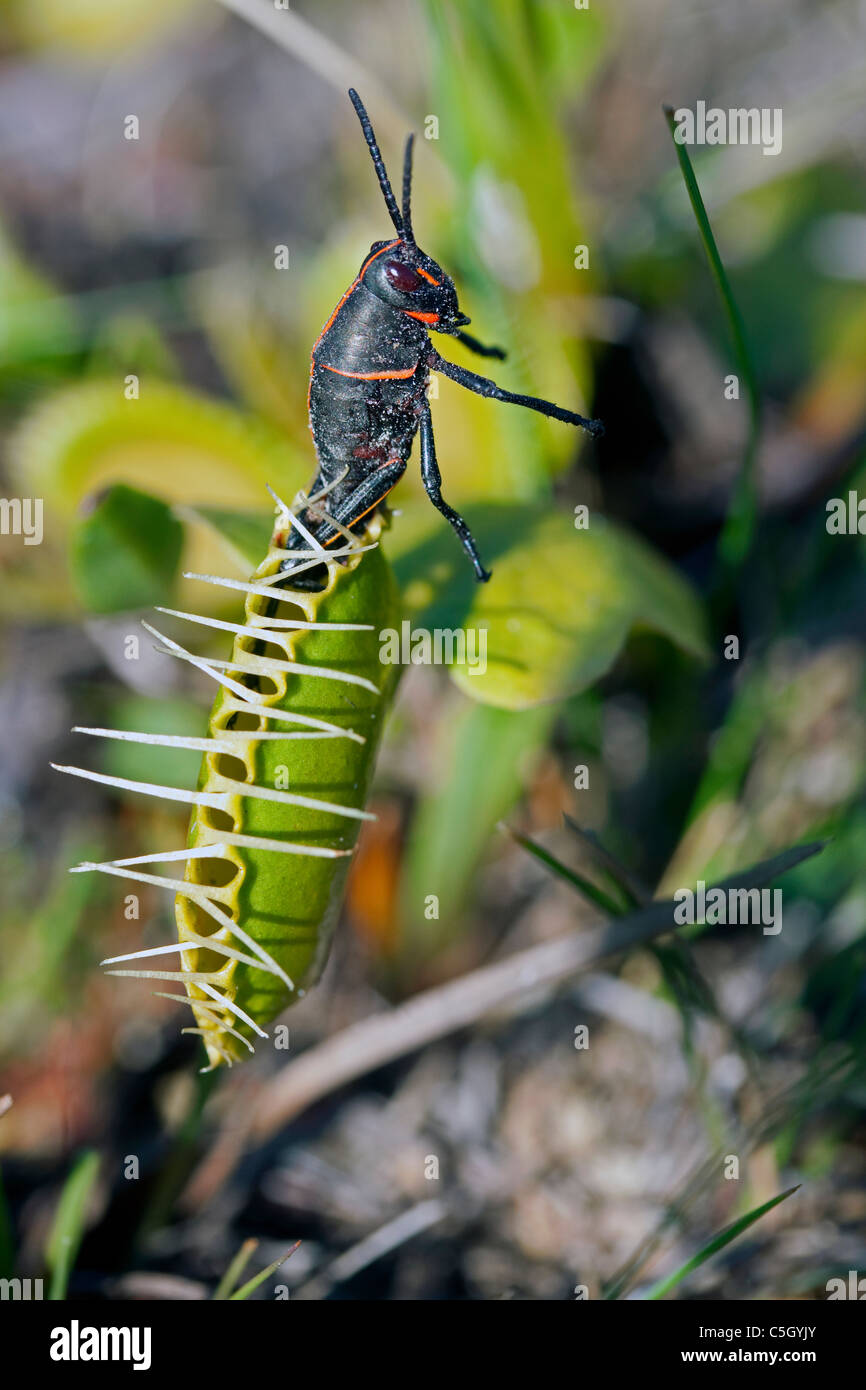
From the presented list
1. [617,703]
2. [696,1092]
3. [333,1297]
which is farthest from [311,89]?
[333,1297]

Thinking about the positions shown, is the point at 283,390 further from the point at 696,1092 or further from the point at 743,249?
the point at 696,1092

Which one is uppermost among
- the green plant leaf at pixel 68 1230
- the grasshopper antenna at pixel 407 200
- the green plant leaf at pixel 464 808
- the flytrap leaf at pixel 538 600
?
the grasshopper antenna at pixel 407 200

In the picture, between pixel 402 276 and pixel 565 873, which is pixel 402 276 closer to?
pixel 402 276

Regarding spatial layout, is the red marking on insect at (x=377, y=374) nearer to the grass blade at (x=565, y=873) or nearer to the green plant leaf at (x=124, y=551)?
the green plant leaf at (x=124, y=551)

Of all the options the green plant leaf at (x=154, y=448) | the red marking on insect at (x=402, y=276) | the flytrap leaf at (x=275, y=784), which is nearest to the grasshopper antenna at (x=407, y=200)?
the red marking on insect at (x=402, y=276)

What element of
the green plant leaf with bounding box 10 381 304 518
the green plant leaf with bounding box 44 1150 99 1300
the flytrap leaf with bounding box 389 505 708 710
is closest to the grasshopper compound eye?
Result: the flytrap leaf with bounding box 389 505 708 710

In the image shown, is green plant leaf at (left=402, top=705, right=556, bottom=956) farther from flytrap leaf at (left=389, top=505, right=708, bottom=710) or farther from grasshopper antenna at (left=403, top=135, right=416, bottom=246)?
grasshopper antenna at (left=403, top=135, right=416, bottom=246)
